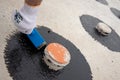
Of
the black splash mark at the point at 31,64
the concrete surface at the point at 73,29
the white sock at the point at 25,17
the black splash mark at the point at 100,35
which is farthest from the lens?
the black splash mark at the point at 100,35

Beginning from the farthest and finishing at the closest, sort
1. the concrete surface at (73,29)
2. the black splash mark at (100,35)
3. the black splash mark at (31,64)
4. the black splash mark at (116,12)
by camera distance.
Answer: the black splash mark at (116,12)
the black splash mark at (100,35)
the concrete surface at (73,29)
the black splash mark at (31,64)

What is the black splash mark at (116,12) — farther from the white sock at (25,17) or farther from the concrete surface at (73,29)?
the white sock at (25,17)

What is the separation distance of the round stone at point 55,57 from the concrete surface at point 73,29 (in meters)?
0.27

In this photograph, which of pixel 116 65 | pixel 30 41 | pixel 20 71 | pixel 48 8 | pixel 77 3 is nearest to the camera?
pixel 20 71

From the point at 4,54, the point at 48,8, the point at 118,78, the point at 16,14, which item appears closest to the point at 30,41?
Result: the point at 4,54

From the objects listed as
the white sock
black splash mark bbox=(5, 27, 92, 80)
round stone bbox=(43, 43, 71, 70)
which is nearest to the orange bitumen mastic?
round stone bbox=(43, 43, 71, 70)

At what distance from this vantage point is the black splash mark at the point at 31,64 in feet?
4.03

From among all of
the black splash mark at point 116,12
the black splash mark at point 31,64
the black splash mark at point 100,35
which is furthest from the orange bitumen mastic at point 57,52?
the black splash mark at point 116,12

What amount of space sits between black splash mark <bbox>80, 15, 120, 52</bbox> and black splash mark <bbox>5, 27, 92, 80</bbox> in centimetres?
41

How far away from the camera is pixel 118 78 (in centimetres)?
154

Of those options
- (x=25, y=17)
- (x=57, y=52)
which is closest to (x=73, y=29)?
(x=57, y=52)

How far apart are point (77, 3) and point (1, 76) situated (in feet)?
4.59

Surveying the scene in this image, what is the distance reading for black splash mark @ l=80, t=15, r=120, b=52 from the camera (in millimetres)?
1857

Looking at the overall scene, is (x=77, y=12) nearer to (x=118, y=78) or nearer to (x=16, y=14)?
(x=118, y=78)
